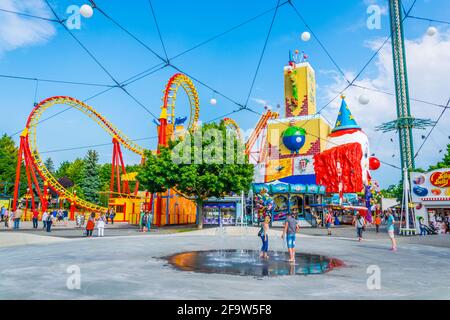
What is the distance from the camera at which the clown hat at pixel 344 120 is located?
4912 cm

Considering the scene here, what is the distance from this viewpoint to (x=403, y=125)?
1606 inches

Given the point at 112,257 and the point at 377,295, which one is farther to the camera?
the point at 112,257

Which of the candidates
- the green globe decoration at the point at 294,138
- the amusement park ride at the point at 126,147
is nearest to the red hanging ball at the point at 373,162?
the green globe decoration at the point at 294,138

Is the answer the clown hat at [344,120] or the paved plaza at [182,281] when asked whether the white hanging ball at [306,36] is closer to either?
the paved plaza at [182,281]

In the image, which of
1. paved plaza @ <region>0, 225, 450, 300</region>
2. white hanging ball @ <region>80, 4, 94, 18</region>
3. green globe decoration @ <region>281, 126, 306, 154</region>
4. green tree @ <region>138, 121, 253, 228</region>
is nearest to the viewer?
paved plaza @ <region>0, 225, 450, 300</region>

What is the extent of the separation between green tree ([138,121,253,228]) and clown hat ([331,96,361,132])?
86.7 ft

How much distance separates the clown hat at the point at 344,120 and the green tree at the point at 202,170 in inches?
1040

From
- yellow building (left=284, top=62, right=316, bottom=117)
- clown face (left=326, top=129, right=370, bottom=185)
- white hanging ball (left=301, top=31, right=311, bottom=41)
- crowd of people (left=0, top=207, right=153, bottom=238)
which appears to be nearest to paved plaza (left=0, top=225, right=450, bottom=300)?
crowd of people (left=0, top=207, right=153, bottom=238)

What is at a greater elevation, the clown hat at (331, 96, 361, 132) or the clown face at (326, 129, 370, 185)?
the clown hat at (331, 96, 361, 132)

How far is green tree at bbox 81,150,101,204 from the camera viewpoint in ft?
206

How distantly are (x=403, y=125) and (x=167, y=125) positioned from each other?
29068 mm

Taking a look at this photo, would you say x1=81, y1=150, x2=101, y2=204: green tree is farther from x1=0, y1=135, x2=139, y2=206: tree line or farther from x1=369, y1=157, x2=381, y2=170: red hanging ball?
x1=369, y1=157, x2=381, y2=170: red hanging ball
